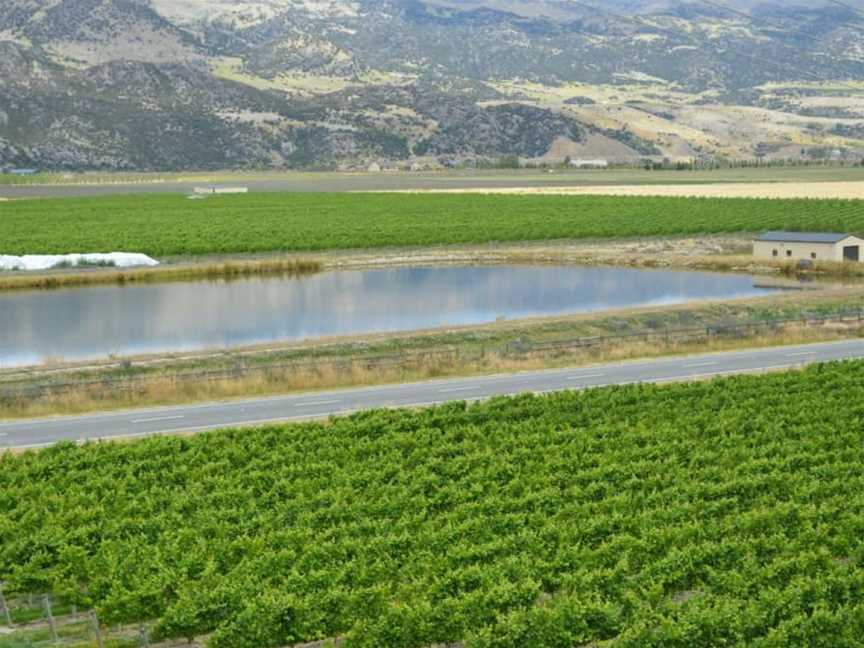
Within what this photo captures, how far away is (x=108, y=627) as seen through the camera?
25812 mm

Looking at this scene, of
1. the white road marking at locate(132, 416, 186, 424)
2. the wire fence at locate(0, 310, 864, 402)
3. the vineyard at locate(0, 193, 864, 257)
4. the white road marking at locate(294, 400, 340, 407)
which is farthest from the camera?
the vineyard at locate(0, 193, 864, 257)

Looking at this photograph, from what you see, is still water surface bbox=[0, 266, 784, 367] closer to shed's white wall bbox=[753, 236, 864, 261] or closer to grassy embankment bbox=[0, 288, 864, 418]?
shed's white wall bbox=[753, 236, 864, 261]

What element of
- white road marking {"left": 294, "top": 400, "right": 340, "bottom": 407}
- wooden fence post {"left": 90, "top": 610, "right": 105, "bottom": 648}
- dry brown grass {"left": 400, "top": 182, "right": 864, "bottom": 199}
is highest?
dry brown grass {"left": 400, "top": 182, "right": 864, "bottom": 199}

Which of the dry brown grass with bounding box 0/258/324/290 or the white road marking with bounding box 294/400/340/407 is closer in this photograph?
the white road marking with bounding box 294/400/340/407

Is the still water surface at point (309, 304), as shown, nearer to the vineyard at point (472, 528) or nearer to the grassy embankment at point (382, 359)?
the grassy embankment at point (382, 359)

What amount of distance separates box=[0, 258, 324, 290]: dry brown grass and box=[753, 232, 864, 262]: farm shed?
39577mm

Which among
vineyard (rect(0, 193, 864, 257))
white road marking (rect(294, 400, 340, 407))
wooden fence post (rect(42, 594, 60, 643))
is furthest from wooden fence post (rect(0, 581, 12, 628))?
vineyard (rect(0, 193, 864, 257))

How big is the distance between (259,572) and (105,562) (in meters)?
3.90

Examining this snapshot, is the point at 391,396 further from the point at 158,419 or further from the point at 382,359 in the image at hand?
the point at 158,419

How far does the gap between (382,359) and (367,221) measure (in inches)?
3001

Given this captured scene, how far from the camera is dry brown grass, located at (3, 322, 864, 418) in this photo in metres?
48.2

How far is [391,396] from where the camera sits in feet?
158

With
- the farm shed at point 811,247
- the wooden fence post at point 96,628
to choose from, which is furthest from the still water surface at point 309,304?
the wooden fence post at point 96,628

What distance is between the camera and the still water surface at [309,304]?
225 ft
